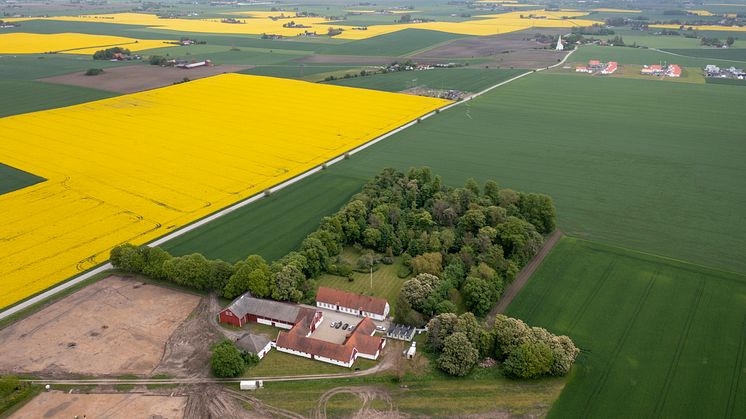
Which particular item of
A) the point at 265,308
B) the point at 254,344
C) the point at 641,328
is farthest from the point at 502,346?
the point at 265,308

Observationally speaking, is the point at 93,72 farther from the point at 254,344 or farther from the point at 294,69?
the point at 254,344

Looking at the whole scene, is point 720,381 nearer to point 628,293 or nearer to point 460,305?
point 628,293

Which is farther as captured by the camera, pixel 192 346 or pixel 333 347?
pixel 192 346

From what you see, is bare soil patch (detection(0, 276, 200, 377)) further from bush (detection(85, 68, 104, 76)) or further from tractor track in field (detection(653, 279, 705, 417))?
bush (detection(85, 68, 104, 76))

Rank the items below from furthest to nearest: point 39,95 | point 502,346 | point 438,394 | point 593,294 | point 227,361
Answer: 1. point 39,95
2. point 593,294
3. point 502,346
4. point 227,361
5. point 438,394

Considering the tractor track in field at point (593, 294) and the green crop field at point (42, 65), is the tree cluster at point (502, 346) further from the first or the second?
the green crop field at point (42, 65)

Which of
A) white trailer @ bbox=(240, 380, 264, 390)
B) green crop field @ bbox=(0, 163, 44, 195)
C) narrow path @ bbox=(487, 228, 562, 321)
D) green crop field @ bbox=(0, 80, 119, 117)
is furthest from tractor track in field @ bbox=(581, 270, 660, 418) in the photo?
green crop field @ bbox=(0, 80, 119, 117)
